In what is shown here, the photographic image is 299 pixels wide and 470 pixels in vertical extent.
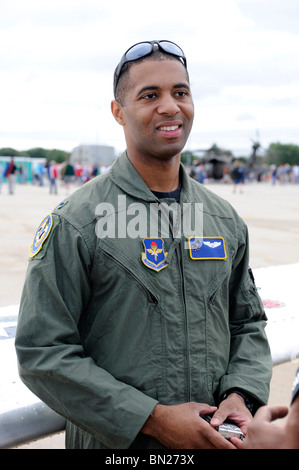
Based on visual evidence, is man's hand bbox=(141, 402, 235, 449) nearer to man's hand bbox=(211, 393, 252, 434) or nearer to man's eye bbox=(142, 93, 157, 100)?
man's hand bbox=(211, 393, 252, 434)

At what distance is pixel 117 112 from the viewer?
1.88 metres

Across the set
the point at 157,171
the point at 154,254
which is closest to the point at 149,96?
the point at 157,171

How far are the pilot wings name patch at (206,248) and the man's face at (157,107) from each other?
1.10 feet

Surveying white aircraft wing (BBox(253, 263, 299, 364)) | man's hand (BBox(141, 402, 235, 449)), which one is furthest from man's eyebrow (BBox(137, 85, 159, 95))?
white aircraft wing (BBox(253, 263, 299, 364))

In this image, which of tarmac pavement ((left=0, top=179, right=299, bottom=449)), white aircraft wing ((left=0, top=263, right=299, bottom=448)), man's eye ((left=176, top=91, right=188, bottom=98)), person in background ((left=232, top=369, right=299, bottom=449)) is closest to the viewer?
person in background ((left=232, top=369, right=299, bottom=449))

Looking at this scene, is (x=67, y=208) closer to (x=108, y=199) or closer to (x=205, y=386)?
(x=108, y=199)

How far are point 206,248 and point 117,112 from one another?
630 mm

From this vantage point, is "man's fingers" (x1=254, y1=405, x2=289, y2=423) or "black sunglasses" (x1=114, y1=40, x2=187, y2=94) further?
"black sunglasses" (x1=114, y1=40, x2=187, y2=94)

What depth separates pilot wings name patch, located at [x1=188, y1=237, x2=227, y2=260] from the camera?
1763mm

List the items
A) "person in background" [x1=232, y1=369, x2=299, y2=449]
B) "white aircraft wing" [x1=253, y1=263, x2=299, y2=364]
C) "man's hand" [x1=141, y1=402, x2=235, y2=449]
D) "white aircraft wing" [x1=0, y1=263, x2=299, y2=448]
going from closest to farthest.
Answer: "person in background" [x1=232, y1=369, x2=299, y2=449] → "man's hand" [x1=141, y1=402, x2=235, y2=449] → "white aircraft wing" [x1=0, y1=263, x2=299, y2=448] → "white aircraft wing" [x1=253, y1=263, x2=299, y2=364]

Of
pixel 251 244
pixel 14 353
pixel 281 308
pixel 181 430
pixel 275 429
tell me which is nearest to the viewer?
pixel 275 429

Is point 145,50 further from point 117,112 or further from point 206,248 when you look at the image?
point 206,248
